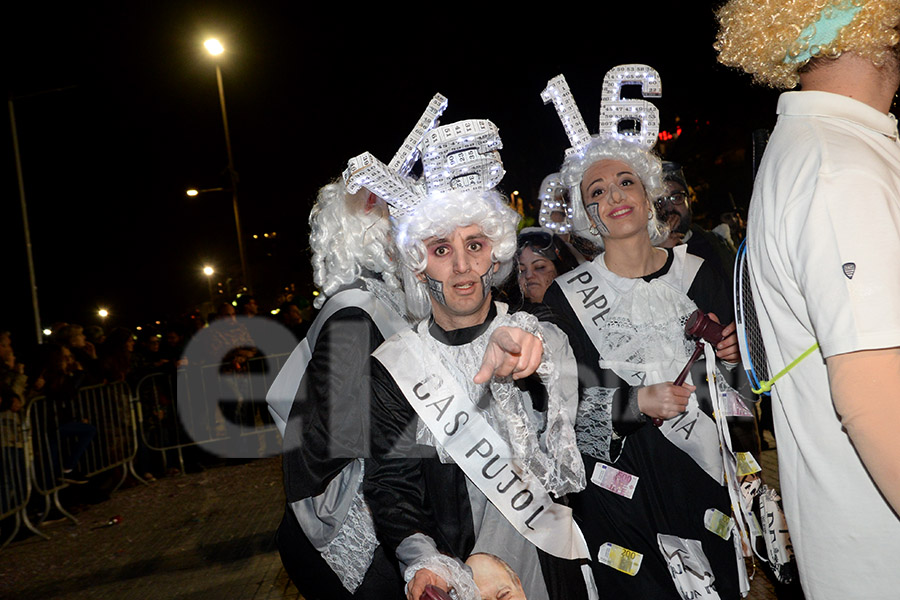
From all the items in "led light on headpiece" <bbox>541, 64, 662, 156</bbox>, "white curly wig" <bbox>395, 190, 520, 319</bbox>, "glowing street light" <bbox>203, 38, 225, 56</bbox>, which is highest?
"glowing street light" <bbox>203, 38, 225, 56</bbox>

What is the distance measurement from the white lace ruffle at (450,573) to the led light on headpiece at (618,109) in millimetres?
1967

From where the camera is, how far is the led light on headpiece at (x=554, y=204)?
3.56m

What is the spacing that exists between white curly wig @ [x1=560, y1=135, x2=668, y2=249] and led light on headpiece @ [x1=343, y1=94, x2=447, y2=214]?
0.92m

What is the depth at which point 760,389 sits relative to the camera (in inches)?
66.0

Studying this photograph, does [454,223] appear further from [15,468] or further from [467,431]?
[15,468]

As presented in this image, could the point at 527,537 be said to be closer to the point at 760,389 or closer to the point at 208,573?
the point at 760,389

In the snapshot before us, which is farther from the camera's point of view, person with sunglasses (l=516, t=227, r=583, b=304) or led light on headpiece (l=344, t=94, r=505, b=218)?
person with sunglasses (l=516, t=227, r=583, b=304)

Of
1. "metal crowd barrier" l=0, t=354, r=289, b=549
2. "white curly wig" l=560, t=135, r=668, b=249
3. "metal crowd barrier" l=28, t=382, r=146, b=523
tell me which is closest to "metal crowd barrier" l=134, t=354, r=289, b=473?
"metal crowd barrier" l=0, t=354, r=289, b=549

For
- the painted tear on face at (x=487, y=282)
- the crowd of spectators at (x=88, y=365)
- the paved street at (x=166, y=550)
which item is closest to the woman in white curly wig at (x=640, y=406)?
the painted tear on face at (x=487, y=282)

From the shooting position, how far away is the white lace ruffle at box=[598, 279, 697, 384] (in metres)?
2.81

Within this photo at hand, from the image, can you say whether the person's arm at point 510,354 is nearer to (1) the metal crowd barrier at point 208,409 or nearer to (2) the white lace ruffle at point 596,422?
(2) the white lace ruffle at point 596,422

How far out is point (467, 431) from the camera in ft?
7.30

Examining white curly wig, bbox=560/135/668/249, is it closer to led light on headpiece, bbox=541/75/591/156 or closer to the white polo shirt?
led light on headpiece, bbox=541/75/591/156

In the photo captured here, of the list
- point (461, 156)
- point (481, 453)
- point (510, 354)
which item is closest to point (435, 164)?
point (461, 156)
